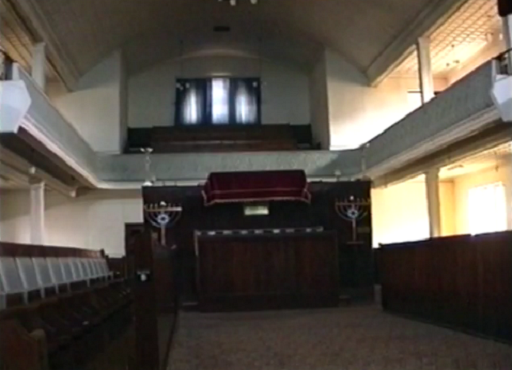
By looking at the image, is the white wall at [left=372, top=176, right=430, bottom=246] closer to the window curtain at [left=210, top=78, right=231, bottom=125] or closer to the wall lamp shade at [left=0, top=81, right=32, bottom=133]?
the window curtain at [left=210, top=78, right=231, bottom=125]

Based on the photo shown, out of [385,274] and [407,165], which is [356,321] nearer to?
[385,274]

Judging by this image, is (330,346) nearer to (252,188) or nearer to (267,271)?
(267,271)

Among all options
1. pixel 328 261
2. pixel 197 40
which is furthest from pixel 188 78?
pixel 328 261

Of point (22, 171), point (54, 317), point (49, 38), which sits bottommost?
point (54, 317)

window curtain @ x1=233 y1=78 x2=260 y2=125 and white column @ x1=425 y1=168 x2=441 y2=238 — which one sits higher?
window curtain @ x1=233 y1=78 x2=260 y2=125

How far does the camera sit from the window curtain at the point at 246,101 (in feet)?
57.6

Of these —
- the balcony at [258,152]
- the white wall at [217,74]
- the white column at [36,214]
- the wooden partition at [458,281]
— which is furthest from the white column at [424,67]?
the white column at [36,214]

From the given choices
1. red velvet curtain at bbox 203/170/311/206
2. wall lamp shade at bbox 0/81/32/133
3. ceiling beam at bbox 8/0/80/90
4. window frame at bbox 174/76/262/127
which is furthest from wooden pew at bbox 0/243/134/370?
window frame at bbox 174/76/262/127

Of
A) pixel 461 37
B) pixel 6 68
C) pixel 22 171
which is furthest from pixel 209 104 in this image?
pixel 6 68

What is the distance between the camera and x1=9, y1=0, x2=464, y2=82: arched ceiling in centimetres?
1259

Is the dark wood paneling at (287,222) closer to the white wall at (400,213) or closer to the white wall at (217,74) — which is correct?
the white wall at (400,213)

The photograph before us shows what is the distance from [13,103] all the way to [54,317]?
5.22 m

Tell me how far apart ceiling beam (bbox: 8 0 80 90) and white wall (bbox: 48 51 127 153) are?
1.14 ft

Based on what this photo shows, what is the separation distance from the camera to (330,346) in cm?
541
